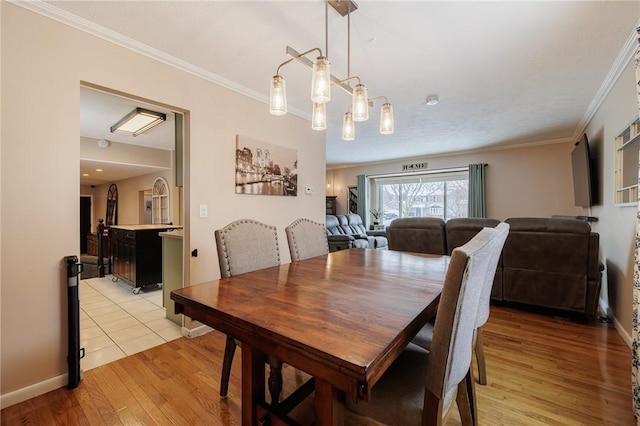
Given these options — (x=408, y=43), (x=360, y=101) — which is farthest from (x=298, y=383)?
(x=408, y=43)

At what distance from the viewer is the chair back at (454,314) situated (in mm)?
813

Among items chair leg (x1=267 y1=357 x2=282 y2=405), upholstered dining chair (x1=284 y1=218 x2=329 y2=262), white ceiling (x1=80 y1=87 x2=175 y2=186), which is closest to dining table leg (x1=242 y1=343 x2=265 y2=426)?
chair leg (x1=267 y1=357 x2=282 y2=405)

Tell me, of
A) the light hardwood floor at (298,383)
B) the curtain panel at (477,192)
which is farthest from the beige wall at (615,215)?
the curtain panel at (477,192)

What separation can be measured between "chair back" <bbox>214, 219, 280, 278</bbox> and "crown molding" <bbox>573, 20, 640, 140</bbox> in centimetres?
280

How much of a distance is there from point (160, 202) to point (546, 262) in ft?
21.1

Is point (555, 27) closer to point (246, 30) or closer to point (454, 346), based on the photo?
point (246, 30)

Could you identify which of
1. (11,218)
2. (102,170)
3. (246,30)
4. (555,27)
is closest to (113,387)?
(11,218)

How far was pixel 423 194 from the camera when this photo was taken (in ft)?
23.2

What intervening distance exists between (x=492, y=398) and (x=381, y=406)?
1.15 m

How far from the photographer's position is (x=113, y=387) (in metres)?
1.77

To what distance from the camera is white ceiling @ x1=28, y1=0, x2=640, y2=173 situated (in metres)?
1.74

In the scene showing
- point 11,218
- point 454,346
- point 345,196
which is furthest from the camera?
point 345,196

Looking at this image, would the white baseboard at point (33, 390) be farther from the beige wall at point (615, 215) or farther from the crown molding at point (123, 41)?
the beige wall at point (615, 215)

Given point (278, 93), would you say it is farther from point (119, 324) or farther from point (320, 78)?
point (119, 324)
